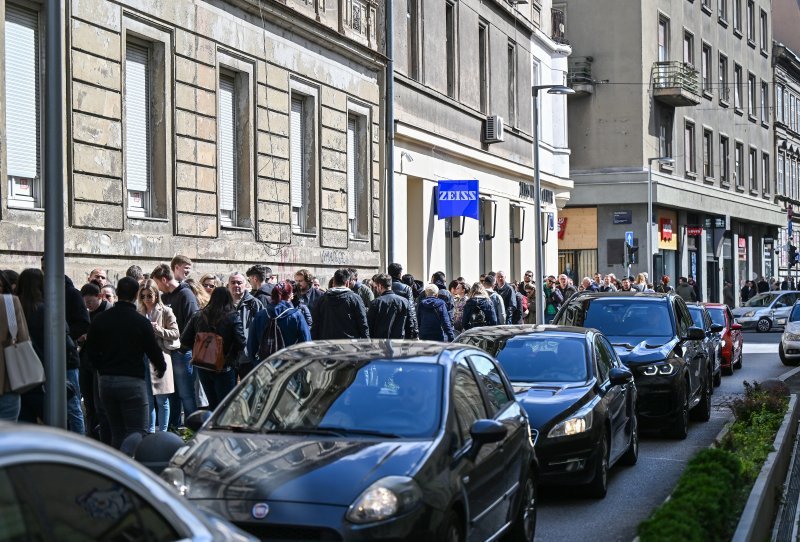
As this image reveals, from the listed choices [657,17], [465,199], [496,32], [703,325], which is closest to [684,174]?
[657,17]

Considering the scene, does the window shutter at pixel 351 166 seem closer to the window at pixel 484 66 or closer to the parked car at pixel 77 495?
the window at pixel 484 66

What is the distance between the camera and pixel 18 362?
902cm

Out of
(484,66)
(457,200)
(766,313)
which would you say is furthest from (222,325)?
(766,313)

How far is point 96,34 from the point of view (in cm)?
1556

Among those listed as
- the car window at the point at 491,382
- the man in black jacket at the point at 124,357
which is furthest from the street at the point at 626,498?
the man in black jacket at the point at 124,357

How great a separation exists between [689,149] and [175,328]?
46.9m

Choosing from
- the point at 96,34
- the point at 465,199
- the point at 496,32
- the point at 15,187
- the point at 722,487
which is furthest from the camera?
the point at 496,32

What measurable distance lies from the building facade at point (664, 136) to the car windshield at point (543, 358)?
119ft

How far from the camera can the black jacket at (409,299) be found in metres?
15.8

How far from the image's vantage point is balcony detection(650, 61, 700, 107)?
2002 inches

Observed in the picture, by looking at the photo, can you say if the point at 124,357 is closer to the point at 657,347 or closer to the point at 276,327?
the point at 276,327

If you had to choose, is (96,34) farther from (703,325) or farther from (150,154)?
(703,325)

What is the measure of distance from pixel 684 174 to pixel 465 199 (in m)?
29.6

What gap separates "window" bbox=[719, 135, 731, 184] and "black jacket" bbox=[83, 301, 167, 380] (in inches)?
2101
